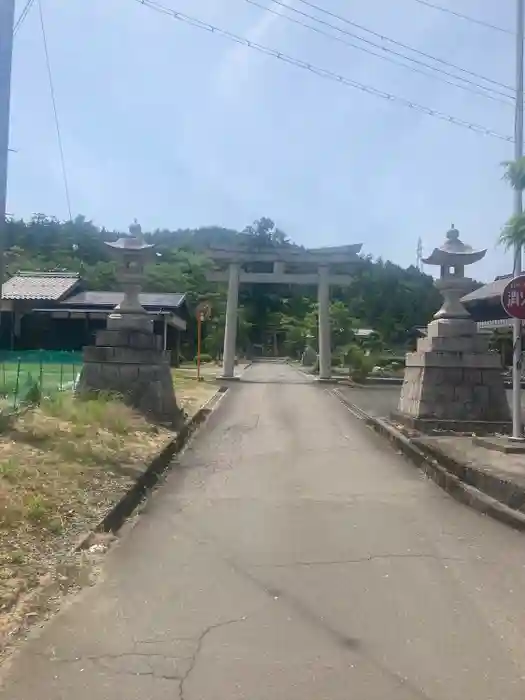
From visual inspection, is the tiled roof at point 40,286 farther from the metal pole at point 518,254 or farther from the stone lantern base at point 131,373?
the metal pole at point 518,254

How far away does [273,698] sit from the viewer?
3588 mm

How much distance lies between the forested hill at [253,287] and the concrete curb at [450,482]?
1310 inches

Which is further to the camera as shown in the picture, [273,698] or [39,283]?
[39,283]

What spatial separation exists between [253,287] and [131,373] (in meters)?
52.4

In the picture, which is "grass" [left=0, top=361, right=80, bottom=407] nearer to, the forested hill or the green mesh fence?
the green mesh fence

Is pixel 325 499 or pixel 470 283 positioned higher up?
pixel 470 283

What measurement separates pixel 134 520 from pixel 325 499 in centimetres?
224

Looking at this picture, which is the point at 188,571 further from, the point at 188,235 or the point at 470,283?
the point at 188,235

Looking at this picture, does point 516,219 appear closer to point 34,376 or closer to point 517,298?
point 517,298

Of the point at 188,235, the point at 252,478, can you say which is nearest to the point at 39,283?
the point at 252,478

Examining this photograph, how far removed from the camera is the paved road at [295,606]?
378cm

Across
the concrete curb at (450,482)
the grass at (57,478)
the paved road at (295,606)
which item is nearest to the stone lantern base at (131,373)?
the grass at (57,478)

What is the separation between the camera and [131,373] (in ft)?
47.5

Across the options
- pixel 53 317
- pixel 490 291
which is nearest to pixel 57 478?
pixel 53 317
